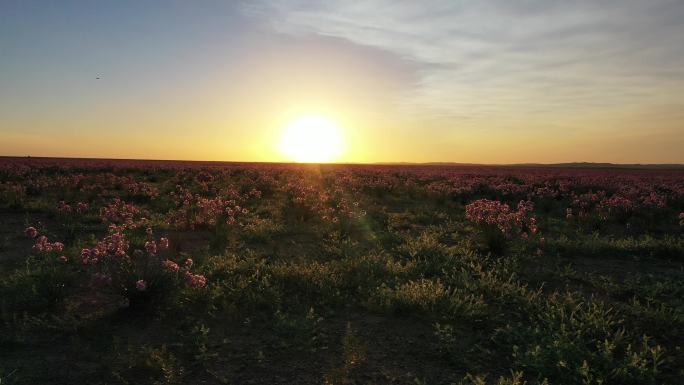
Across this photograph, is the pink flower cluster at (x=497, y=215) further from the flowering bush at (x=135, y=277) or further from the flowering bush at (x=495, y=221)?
the flowering bush at (x=135, y=277)

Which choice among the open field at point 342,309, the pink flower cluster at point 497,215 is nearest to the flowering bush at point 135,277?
the open field at point 342,309

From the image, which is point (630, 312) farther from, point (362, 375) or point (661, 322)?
point (362, 375)

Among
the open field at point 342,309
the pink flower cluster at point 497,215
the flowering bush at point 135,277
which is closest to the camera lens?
the open field at point 342,309

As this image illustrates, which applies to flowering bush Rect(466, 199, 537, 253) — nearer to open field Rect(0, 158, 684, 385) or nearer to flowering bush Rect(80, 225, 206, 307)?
open field Rect(0, 158, 684, 385)

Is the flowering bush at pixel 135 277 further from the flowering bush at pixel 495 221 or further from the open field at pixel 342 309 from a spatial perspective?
the flowering bush at pixel 495 221

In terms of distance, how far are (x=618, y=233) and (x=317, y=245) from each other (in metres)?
7.44

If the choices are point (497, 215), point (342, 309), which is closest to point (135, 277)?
point (342, 309)

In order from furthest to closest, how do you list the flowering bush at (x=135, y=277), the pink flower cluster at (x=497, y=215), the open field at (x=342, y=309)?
the pink flower cluster at (x=497, y=215) < the flowering bush at (x=135, y=277) < the open field at (x=342, y=309)

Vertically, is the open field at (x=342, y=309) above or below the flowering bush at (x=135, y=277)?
below

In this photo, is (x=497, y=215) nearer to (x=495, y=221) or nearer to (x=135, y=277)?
(x=495, y=221)

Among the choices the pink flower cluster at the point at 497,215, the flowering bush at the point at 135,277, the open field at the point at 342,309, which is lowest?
the open field at the point at 342,309

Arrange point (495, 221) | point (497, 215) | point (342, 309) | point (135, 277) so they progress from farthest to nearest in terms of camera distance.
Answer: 1. point (497, 215)
2. point (495, 221)
3. point (342, 309)
4. point (135, 277)

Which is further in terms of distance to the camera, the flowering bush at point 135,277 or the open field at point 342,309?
the flowering bush at point 135,277

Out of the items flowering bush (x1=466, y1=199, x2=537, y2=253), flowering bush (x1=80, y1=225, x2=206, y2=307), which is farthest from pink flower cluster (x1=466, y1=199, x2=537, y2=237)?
flowering bush (x1=80, y1=225, x2=206, y2=307)
